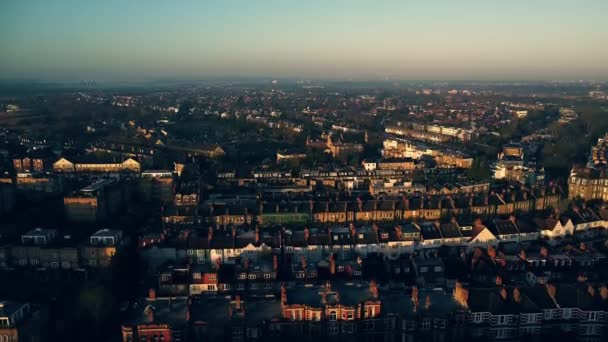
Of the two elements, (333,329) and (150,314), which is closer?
(150,314)

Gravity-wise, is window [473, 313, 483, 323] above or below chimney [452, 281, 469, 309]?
below

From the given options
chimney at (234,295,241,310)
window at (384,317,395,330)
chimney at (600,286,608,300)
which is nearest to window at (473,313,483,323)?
window at (384,317,395,330)

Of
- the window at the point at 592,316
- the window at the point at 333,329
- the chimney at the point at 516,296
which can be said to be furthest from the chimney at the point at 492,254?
the window at the point at 333,329

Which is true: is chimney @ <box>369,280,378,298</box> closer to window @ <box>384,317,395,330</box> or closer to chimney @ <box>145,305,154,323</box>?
window @ <box>384,317,395,330</box>

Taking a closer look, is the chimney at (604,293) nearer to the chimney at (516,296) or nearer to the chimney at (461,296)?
the chimney at (516,296)

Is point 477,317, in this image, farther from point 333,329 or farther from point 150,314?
point 150,314

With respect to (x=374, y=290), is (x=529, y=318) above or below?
below

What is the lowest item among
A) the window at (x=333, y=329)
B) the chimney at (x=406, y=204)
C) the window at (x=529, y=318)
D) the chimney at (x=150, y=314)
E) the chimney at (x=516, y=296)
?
the window at (x=333, y=329)

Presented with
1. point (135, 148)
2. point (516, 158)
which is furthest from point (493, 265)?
point (135, 148)

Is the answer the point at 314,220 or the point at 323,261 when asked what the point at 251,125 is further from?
the point at 323,261

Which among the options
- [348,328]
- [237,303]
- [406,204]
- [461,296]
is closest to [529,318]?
[461,296]

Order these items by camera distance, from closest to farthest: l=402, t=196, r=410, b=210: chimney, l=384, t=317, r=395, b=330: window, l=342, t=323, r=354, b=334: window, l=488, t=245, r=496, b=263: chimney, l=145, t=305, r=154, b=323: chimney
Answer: l=145, t=305, r=154, b=323: chimney
l=342, t=323, r=354, b=334: window
l=384, t=317, r=395, b=330: window
l=488, t=245, r=496, b=263: chimney
l=402, t=196, r=410, b=210: chimney
